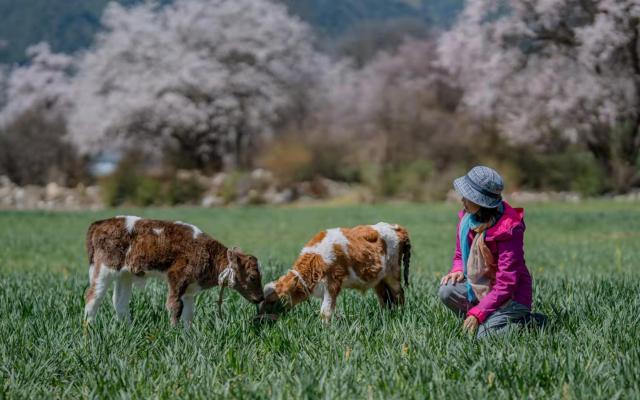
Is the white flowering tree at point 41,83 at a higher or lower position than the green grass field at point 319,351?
higher

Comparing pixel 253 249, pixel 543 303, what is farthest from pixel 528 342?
pixel 253 249

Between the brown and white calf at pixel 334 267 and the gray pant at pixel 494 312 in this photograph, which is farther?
the brown and white calf at pixel 334 267

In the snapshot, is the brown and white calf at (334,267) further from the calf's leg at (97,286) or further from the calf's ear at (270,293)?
the calf's leg at (97,286)

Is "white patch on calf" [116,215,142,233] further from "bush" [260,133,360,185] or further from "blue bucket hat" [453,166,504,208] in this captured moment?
"bush" [260,133,360,185]

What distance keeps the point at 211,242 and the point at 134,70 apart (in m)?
29.4

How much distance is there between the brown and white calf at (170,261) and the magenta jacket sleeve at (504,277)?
4.29ft

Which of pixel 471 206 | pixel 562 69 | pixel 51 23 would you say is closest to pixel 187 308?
pixel 471 206

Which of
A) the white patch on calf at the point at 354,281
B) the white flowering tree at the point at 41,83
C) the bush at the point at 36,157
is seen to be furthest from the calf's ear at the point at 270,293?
the white flowering tree at the point at 41,83

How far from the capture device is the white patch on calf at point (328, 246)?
177 inches

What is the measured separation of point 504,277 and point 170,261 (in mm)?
1959

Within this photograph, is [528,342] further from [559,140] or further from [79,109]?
[79,109]

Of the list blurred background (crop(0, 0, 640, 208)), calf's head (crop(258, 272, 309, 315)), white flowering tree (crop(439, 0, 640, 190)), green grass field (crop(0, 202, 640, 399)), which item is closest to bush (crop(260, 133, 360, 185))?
blurred background (crop(0, 0, 640, 208))

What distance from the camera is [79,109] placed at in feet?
105

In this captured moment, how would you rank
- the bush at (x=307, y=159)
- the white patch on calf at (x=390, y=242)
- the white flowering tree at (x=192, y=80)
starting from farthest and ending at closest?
the white flowering tree at (x=192, y=80)
the bush at (x=307, y=159)
the white patch on calf at (x=390, y=242)
